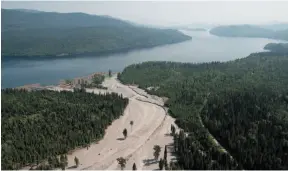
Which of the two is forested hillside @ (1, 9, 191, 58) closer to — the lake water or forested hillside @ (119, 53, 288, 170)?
the lake water

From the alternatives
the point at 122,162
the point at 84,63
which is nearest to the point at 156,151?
the point at 122,162

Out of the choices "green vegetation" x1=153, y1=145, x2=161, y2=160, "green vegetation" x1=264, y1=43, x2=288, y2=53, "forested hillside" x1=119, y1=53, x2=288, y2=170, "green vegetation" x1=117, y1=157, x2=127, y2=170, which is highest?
"green vegetation" x1=264, y1=43, x2=288, y2=53

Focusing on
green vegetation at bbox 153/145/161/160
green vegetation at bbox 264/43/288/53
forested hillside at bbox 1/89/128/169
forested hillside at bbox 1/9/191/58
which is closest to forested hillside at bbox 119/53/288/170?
green vegetation at bbox 153/145/161/160

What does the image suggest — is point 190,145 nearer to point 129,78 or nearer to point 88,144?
point 88,144

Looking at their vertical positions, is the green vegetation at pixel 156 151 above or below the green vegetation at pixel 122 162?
above

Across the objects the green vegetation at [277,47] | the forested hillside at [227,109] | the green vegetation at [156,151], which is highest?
the green vegetation at [277,47]

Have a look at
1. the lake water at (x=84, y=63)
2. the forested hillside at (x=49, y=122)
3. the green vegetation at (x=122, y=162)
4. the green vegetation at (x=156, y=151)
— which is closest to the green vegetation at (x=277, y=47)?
the lake water at (x=84, y=63)

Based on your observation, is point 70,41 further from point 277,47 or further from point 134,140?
point 134,140

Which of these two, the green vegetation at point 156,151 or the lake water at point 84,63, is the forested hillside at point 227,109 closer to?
the green vegetation at point 156,151
